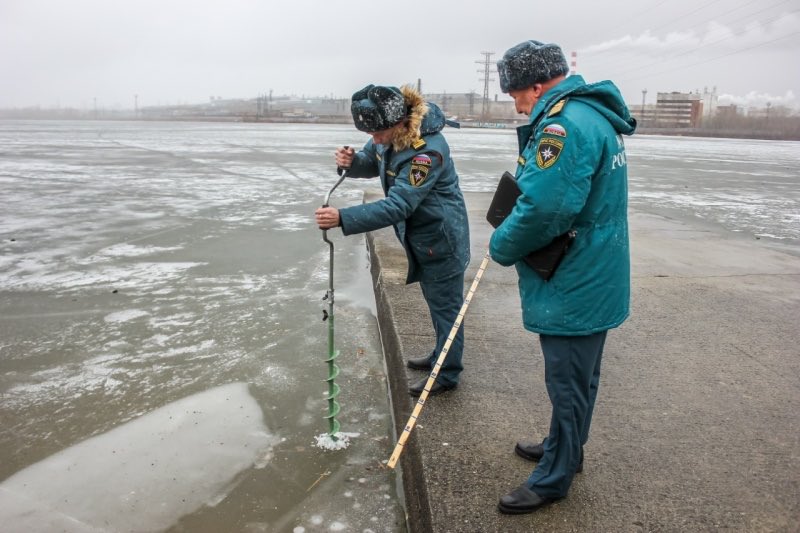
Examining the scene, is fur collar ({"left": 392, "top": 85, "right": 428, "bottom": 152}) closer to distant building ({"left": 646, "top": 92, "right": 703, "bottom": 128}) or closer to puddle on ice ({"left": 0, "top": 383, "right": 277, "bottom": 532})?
puddle on ice ({"left": 0, "top": 383, "right": 277, "bottom": 532})

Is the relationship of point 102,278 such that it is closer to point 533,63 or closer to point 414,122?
point 414,122

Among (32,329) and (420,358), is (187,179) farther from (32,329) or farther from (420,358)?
(420,358)

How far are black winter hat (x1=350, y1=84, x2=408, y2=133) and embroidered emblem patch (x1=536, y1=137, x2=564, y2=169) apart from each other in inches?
43.5

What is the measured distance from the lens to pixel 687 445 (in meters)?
3.11

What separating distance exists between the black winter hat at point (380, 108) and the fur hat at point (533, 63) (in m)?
0.83

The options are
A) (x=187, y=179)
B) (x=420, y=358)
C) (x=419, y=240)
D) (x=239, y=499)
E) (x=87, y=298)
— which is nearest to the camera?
(x=239, y=499)

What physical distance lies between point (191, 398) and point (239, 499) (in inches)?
45.5

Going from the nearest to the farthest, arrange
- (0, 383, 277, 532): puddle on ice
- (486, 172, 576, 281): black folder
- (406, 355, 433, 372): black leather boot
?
1. (486, 172, 576, 281): black folder
2. (0, 383, 277, 532): puddle on ice
3. (406, 355, 433, 372): black leather boot

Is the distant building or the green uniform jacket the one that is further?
the distant building

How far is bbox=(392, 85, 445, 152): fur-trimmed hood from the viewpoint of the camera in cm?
325

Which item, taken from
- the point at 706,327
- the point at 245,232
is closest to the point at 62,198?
the point at 245,232

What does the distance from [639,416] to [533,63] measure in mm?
2088

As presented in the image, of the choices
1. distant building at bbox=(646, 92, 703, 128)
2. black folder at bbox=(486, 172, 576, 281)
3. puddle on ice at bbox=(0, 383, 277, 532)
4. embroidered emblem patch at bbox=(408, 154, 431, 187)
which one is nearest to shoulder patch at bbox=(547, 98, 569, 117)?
black folder at bbox=(486, 172, 576, 281)

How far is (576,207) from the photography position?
2.22 metres
